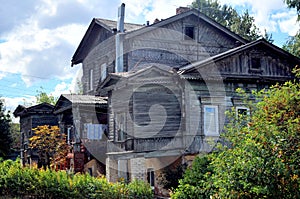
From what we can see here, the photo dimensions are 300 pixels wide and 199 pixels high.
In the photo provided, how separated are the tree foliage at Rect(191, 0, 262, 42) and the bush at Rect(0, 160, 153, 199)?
34903mm

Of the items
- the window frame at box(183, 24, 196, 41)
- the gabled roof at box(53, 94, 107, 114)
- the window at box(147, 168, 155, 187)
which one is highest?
the window frame at box(183, 24, 196, 41)

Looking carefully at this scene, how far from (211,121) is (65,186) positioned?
27.4ft

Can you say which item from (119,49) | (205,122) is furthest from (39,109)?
(205,122)

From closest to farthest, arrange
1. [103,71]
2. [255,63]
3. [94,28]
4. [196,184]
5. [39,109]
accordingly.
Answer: [196,184] < [255,63] < [103,71] < [94,28] < [39,109]

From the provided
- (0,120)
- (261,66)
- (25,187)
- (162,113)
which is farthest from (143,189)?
(0,120)

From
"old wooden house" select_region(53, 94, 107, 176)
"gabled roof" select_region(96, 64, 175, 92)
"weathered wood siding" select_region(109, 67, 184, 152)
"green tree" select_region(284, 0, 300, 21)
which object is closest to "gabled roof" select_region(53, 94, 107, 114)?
"old wooden house" select_region(53, 94, 107, 176)

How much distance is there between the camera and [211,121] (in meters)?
21.5

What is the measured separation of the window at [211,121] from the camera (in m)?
21.2

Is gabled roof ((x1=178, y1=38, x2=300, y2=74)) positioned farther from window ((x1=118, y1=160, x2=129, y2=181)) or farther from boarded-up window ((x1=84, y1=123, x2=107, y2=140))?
boarded-up window ((x1=84, y1=123, x2=107, y2=140))

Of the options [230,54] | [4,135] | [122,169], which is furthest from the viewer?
[4,135]

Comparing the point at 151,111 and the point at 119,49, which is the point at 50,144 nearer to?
the point at 119,49

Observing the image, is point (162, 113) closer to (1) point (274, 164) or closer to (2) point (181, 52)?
(2) point (181, 52)

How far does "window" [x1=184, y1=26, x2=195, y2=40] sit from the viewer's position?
26781mm

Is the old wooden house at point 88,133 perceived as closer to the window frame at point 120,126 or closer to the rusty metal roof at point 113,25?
the window frame at point 120,126
